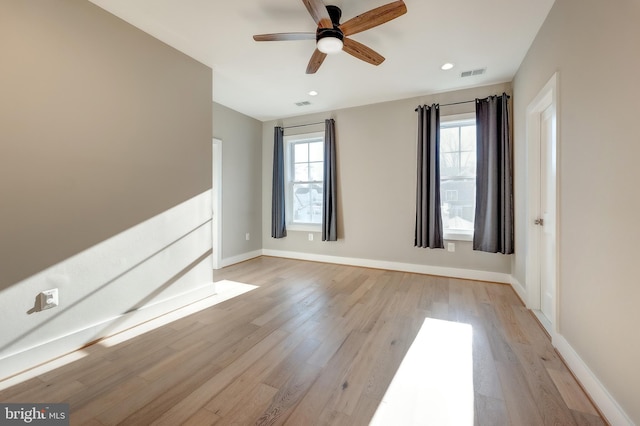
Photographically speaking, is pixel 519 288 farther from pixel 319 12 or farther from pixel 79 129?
pixel 79 129

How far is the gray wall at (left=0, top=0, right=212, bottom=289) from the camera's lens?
5.58 ft

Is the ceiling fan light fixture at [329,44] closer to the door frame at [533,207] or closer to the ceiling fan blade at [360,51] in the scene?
the ceiling fan blade at [360,51]

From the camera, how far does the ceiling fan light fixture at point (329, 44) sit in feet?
6.61

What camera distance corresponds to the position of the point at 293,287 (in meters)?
3.40

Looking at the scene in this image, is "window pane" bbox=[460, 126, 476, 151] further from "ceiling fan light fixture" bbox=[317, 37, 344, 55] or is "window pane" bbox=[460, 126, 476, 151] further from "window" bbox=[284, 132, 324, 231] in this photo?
"ceiling fan light fixture" bbox=[317, 37, 344, 55]

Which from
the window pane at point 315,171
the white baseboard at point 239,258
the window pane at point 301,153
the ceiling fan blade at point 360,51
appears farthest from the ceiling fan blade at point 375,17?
the white baseboard at point 239,258

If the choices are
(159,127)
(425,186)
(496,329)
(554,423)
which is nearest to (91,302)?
(159,127)

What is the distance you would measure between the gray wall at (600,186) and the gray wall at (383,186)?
71.5 inches

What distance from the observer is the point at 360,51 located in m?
2.31

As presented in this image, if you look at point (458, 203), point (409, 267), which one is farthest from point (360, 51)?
point (409, 267)

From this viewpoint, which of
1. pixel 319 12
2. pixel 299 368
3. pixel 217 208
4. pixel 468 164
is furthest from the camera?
pixel 217 208

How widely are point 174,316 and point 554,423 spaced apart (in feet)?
9.53

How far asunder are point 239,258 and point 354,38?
12.6 feet

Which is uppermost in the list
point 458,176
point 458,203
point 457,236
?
point 458,176
